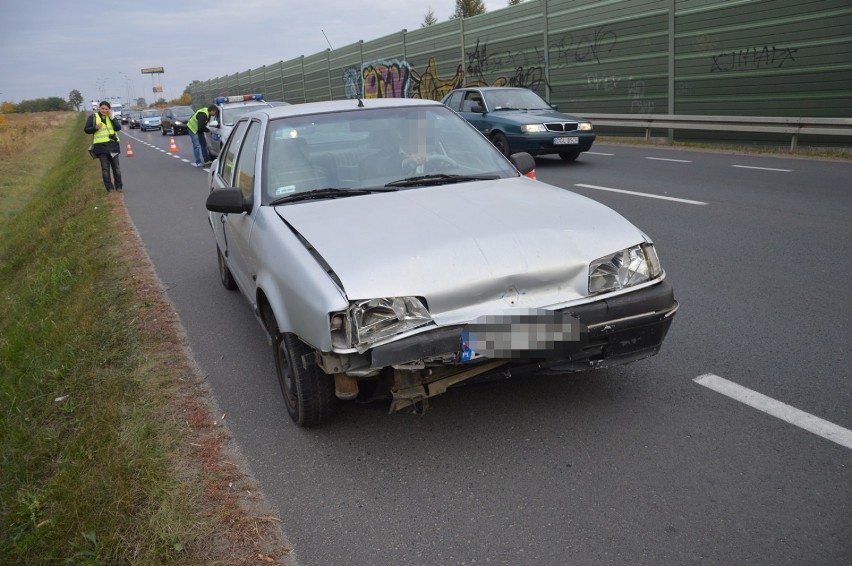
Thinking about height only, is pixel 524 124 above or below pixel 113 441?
above

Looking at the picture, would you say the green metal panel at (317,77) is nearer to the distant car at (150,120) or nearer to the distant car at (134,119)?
the distant car at (150,120)

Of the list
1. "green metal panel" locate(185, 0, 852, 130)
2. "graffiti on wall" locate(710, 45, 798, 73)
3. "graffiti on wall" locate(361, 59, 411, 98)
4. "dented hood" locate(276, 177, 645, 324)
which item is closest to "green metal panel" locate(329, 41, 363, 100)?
"graffiti on wall" locate(361, 59, 411, 98)

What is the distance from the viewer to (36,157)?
33.0 metres

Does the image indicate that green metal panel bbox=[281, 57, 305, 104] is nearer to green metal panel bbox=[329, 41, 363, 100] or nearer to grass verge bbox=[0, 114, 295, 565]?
green metal panel bbox=[329, 41, 363, 100]

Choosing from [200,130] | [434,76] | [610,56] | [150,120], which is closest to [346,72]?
[434,76]

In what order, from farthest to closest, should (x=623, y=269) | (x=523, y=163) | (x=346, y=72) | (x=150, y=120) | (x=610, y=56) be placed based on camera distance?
(x=150, y=120) → (x=346, y=72) → (x=610, y=56) → (x=523, y=163) → (x=623, y=269)

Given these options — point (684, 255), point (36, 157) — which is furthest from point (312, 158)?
point (36, 157)

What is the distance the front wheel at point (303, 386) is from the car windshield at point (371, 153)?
1104 mm

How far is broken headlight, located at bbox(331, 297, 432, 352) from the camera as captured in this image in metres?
3.19

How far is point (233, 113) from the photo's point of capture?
17406mm

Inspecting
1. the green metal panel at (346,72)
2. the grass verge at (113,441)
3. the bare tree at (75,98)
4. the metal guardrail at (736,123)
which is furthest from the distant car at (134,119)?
the bare tree at (75,98)

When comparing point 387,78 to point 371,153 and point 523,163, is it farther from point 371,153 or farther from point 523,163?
point 371,153

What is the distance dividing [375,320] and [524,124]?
11.8m

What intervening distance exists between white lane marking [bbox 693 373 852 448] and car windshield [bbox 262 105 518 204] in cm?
186
